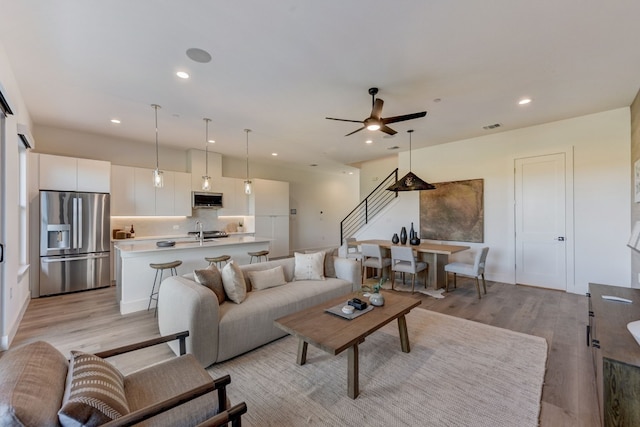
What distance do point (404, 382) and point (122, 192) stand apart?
598 centimetres

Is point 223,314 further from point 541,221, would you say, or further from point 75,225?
point 541,221

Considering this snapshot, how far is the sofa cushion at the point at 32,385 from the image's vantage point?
909 millimetres

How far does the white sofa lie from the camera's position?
2.35 meters

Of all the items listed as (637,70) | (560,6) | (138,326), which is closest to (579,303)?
(637,70)

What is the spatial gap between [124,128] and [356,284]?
5.00 m

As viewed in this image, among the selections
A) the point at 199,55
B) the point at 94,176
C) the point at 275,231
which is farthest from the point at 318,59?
the point at 275,231

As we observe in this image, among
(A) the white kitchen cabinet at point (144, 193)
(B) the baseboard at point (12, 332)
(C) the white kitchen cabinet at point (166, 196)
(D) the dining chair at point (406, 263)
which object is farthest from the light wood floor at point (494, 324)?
(C) the white kitchen cabinet at point (166, 196)

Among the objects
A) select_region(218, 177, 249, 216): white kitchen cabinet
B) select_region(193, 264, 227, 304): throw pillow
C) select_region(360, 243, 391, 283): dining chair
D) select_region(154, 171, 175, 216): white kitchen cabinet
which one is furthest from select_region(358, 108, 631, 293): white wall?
select_region(154, 171, 175, 216): white kitchen cabinet

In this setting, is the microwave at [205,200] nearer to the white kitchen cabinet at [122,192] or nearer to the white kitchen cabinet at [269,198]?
the white kitchen cabinet at [269,198]

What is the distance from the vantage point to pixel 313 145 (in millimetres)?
6199

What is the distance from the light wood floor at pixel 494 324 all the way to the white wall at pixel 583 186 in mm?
585

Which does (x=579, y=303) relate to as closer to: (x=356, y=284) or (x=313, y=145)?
(x=356, y=284)

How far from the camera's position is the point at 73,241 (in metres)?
4.72

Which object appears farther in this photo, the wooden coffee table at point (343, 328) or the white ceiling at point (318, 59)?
the white ceiling at point (318, 59)
